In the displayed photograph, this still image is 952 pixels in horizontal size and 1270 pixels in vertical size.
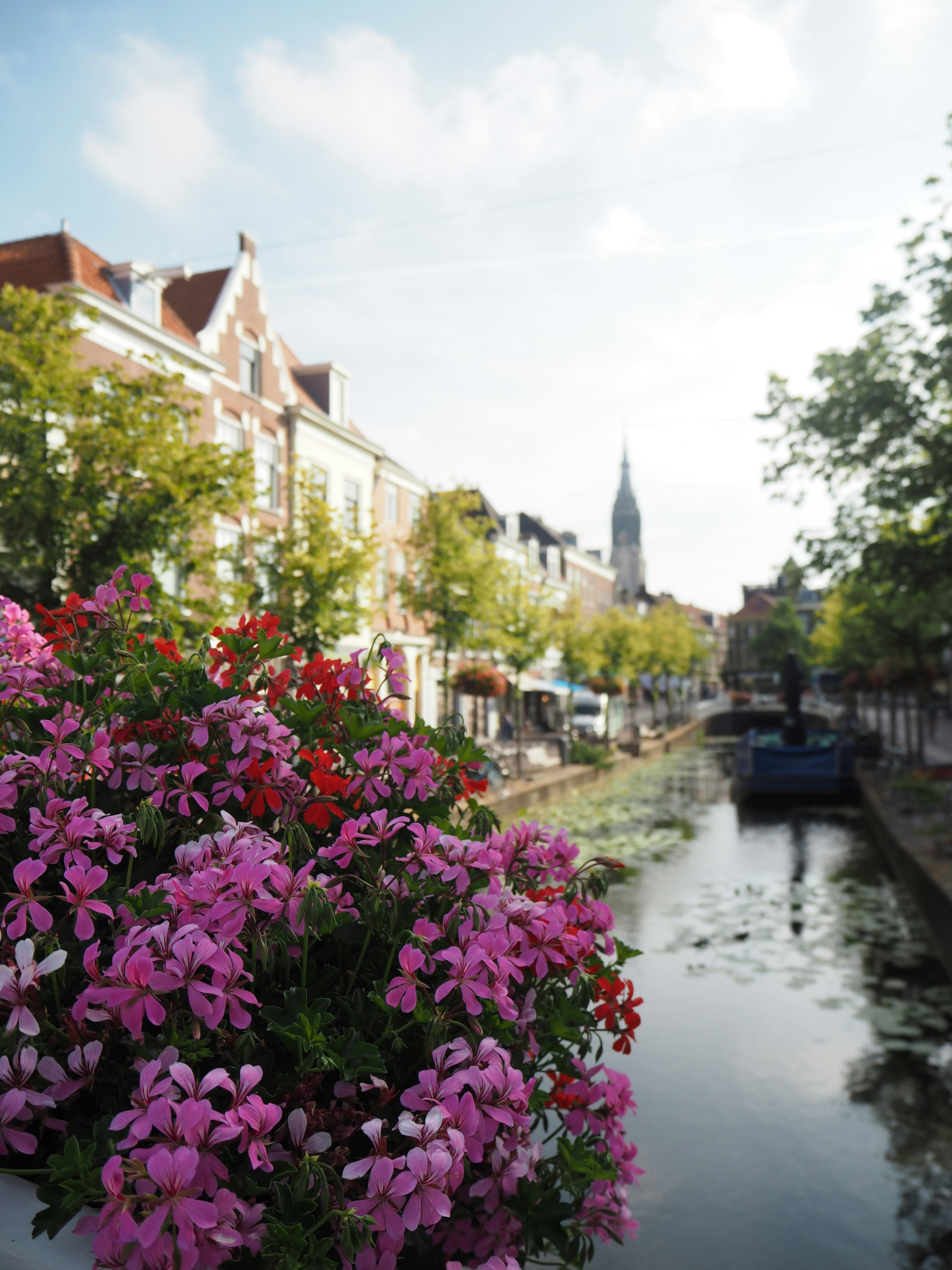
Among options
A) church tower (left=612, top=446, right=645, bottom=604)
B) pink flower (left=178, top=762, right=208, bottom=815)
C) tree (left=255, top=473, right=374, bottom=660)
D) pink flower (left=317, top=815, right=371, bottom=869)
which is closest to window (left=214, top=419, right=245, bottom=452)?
tree (left=255, top=473, right=374, bottom=660)

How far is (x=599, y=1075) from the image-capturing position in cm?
248

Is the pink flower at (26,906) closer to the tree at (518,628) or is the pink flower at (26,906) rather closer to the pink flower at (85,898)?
the pink flower at (85,898)

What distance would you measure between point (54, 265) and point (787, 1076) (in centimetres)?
2304

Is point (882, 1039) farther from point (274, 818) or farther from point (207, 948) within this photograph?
point (207, 948)

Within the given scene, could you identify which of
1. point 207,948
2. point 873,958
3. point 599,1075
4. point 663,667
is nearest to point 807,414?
point 873,958

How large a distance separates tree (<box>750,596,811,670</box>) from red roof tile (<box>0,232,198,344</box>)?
281ft

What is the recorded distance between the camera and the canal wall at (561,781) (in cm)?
1875

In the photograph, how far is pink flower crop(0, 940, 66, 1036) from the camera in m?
1.53

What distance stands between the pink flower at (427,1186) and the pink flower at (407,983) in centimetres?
27

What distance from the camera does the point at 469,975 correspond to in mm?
1785

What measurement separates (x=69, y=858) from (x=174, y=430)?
500 inches

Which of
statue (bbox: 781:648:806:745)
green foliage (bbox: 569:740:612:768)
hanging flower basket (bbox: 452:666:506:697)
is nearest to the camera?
hanging flower basket (bbox: 452:666:506:697)

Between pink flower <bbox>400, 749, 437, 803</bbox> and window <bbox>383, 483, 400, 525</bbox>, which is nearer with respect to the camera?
pink flower <bbox>400, 749, 437, 803</bbox>

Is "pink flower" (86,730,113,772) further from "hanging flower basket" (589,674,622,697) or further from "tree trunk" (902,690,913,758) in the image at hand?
"hanging flower basket" (589,674,622,697)
